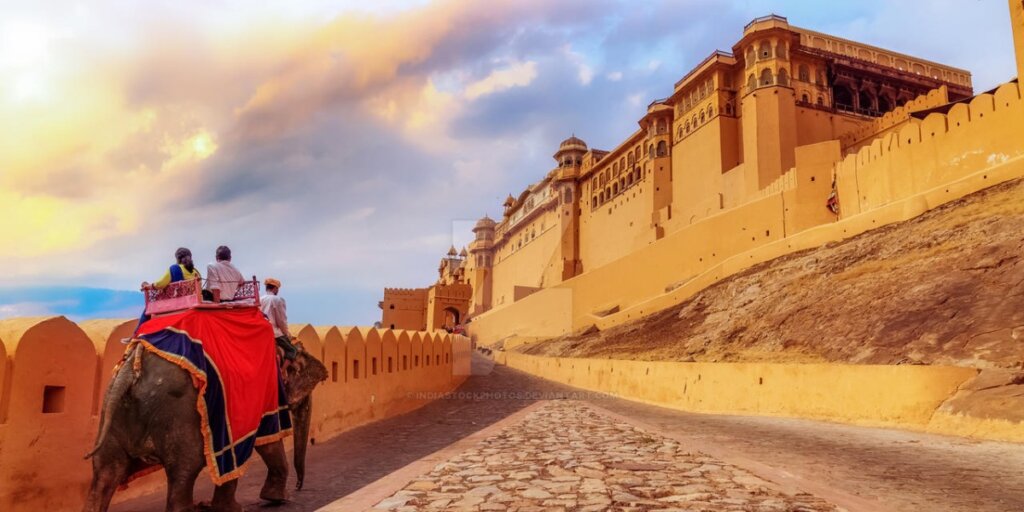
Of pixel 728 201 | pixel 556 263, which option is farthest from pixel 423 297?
pixel 728 201

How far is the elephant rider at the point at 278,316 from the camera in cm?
559

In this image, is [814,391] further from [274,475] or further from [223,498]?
[223,498]

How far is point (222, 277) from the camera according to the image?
192 inches

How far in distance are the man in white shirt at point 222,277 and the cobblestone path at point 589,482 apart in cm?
206

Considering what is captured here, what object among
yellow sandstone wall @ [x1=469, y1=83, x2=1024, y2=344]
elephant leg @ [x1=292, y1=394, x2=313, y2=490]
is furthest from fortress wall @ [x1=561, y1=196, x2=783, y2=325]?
elephant leg @ [x1=292, y1=394, x2=313, y2=490]

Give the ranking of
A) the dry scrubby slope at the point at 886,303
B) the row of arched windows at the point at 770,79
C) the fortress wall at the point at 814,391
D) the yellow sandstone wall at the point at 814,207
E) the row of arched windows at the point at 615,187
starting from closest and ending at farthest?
the fortress wall at the point at 814,391 → the dry scrubby slope at the point at 886,303 → the yellow sandstone wall at the point at 814,207 → the row of arched windows at the point at 770,79 → the row of arched windows at the point at 615,187

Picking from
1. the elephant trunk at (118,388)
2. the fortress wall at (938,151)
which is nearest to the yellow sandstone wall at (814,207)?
the fortress wall at (938,151)

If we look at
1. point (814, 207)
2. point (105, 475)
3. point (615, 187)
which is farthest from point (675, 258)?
point (105, 475)

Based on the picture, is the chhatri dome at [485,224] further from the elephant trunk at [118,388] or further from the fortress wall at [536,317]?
the elephant trunk at [118,388]

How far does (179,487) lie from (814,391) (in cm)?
1005

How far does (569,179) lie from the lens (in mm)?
49781

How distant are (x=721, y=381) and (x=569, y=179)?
124ft

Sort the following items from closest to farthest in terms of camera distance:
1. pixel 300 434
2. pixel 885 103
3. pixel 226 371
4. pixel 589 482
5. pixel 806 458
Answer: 1. pixel 226 371
2. pixel 589 482
3. pixel 300 434
4. pixel 806 458
5. pixel 885 103

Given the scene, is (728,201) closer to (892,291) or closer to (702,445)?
(892,291)
